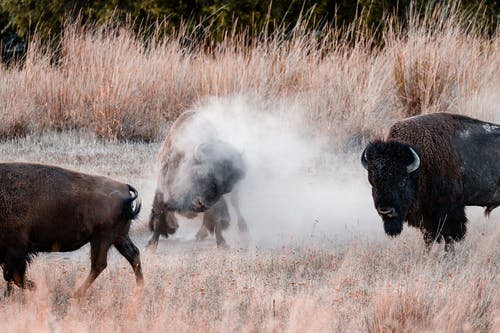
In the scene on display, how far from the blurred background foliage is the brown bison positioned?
12977 millimetres

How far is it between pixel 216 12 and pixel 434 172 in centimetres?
1319

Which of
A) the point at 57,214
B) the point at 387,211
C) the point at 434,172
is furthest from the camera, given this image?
the point at 434,172

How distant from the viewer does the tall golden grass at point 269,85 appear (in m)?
13.4

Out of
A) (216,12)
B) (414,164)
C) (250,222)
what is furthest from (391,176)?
(216,12)

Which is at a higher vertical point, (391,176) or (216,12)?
(391,176)

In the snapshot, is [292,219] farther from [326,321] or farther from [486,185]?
[326,321]

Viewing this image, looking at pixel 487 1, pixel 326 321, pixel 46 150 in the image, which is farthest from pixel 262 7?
pixel 326 321

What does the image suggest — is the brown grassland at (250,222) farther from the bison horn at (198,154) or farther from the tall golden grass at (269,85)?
the bison horn at (198,154)

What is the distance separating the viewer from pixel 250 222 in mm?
10664

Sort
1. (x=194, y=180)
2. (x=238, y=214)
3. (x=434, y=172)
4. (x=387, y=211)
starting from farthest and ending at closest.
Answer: (x=238, y=214)
(x=194, y=180)
(x=434, y=172)
(x=387, y=211)

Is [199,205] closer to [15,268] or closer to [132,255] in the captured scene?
[132,255]

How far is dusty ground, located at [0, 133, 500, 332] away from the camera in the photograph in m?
5.89

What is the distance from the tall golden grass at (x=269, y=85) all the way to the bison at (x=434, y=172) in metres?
4.44

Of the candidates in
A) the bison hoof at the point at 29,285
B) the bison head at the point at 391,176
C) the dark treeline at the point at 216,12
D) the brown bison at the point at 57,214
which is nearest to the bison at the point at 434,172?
the bison head at the point at 391,176
